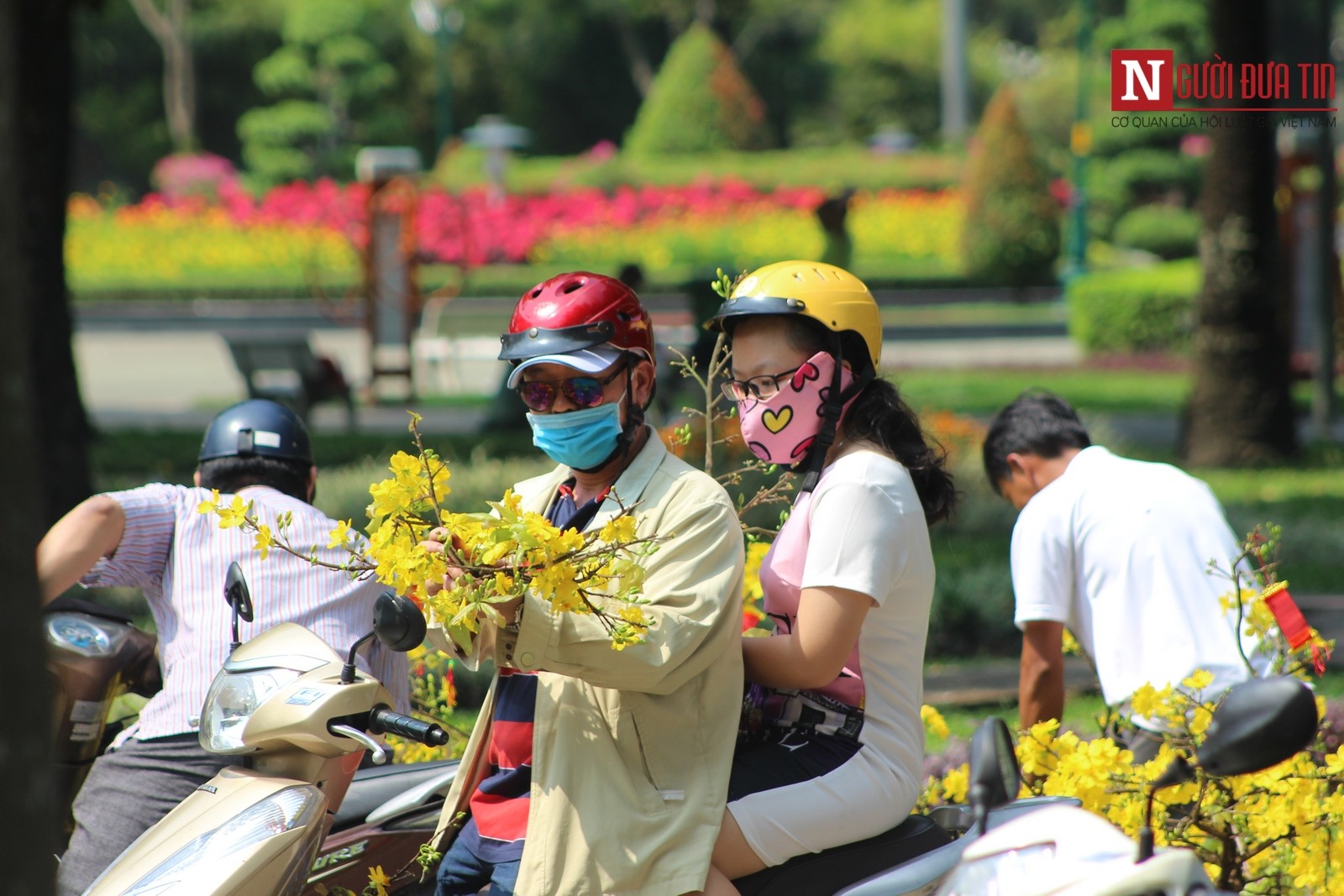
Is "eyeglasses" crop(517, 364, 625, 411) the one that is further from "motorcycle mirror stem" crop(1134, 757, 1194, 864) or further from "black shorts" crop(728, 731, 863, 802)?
"motorcycle mirror stem" crop(1134, 757, 1194, 864)

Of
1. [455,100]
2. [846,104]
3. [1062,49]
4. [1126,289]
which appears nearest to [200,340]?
[1126,289]

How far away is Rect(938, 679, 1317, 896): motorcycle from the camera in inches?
87.7

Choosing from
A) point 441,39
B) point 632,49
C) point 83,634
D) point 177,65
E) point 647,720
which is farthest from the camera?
point 632,49

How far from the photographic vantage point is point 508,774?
313 cm

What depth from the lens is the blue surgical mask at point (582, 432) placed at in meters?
3.14

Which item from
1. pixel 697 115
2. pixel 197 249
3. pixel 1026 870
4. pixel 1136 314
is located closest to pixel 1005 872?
Result: pixel 1026 870

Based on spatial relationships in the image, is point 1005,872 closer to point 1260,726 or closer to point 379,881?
point 1260,726

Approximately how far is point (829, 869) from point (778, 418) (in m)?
0.90

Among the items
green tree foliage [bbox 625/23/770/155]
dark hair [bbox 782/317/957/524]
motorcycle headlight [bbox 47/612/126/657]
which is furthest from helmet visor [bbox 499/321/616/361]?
green tree foliage [bbox 625/23/770/155]

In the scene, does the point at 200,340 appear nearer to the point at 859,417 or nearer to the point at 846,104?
the point at 859,417

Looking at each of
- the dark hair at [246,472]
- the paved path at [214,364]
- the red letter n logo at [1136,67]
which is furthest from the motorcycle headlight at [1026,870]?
the paved path at [214,364]

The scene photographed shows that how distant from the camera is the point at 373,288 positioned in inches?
706

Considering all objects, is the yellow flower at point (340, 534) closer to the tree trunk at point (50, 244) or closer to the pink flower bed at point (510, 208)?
the tree trunk at point (50, 244)

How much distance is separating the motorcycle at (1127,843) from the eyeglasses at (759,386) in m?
1.11
